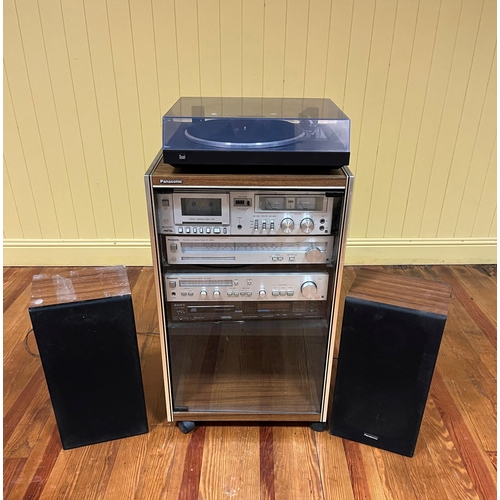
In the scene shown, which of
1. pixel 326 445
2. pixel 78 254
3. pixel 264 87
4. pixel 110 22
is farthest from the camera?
pixel 78 254

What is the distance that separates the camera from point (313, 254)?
113 centimetres

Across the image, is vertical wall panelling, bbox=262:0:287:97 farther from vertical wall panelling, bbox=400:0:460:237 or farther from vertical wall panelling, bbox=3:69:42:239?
vertical wall panelling, bbox=3:69:42:239

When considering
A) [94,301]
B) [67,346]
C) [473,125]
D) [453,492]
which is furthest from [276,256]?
[473,125]

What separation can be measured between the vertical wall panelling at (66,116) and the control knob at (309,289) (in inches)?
52.1

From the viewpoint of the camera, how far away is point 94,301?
113 centimetres

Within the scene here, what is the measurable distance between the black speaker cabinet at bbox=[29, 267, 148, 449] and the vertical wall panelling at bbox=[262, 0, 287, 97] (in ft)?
3.61

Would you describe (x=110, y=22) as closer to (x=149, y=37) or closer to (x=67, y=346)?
(x=149, y=37)

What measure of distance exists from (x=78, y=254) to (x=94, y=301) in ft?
3.87

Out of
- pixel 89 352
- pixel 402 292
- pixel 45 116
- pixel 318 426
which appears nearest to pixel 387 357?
pixel 402 292

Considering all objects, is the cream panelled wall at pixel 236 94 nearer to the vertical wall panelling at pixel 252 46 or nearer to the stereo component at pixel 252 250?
the vertical wall panelling at pixel 252 46

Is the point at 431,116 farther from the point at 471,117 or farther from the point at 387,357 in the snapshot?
the point at 387,357

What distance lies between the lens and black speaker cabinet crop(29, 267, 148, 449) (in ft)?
3.71

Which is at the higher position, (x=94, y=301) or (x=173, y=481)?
(x=94, y=301)

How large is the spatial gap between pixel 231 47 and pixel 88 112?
0.67 m
